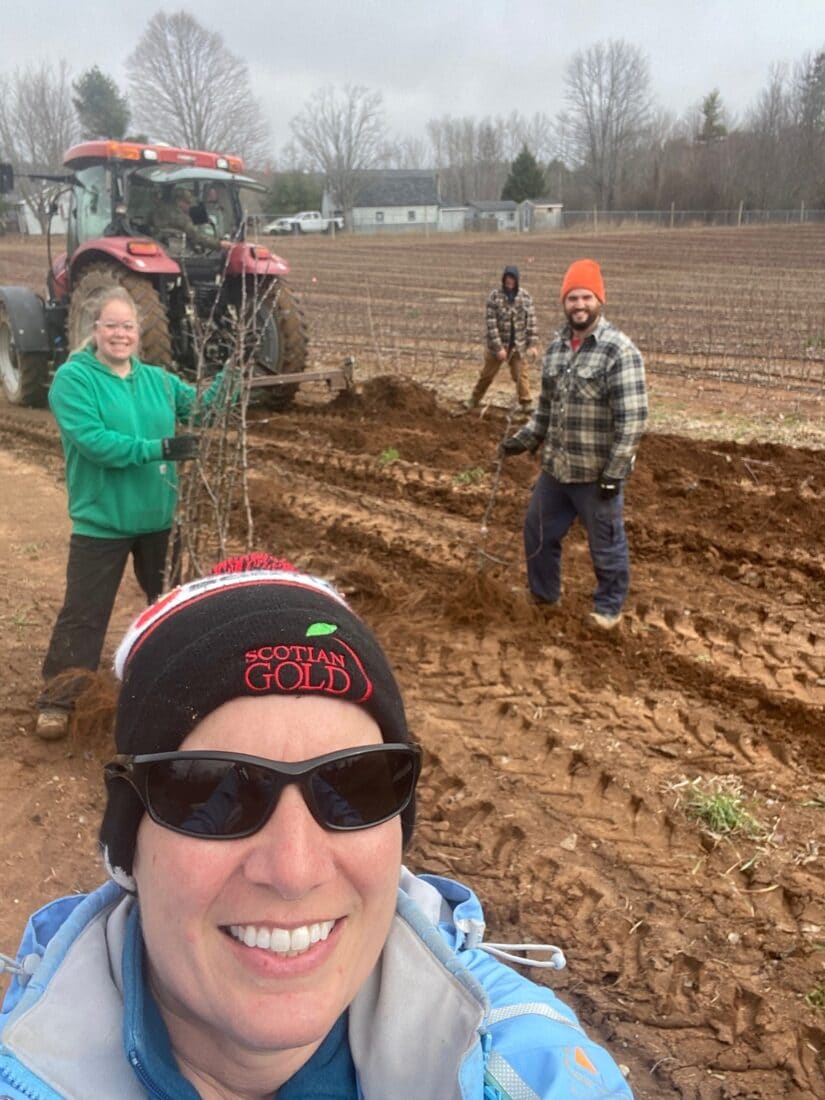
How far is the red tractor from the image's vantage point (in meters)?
8.34

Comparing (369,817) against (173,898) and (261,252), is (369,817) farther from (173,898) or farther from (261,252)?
(261,252)

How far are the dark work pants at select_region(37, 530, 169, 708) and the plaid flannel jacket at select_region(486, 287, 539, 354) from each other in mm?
6195

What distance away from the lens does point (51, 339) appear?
9.38m

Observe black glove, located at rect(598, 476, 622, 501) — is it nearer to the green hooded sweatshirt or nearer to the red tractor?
the green hooded sweatshirt

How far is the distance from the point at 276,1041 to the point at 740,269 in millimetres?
24835

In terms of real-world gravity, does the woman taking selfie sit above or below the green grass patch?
above

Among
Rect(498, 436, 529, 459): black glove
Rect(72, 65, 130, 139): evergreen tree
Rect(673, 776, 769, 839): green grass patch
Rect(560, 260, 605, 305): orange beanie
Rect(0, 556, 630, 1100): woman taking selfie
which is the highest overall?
Rect(72, 65, 130, 139): evergreen tree

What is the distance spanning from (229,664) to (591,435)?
3.68 m

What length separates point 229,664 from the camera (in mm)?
1119

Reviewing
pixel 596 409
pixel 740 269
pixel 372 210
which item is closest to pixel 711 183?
pixel 372 210

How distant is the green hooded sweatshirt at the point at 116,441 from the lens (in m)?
3.46

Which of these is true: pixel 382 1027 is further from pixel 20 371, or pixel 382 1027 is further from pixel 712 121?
pixel 712 121

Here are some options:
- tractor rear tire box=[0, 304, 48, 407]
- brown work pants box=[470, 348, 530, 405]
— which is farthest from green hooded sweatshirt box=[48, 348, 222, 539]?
tractor rear tire box=[0, 304, 48, 407]

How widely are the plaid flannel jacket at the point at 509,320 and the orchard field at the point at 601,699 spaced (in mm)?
723
